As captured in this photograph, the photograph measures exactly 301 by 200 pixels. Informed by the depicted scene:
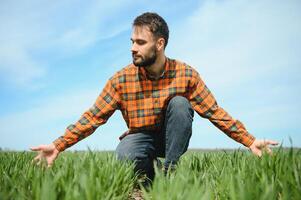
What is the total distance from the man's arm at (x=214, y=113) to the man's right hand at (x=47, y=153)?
4.13 feet

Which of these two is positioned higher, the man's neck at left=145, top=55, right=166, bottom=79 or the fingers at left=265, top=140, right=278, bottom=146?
the man's neck at left=145, top=55, right=166, bottom=79

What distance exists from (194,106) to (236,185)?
159cm

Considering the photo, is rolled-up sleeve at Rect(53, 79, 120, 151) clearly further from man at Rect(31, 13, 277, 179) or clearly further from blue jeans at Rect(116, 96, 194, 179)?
blue jeans at Rect(116, 96, 194, 179)

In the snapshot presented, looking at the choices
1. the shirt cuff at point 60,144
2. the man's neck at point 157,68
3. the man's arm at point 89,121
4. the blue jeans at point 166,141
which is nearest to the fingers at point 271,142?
the blue jeans at point 166,141

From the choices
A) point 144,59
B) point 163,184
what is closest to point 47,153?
point 144,59

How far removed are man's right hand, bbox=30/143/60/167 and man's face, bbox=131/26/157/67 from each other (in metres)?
0.96

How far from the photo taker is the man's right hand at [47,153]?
2842 millimetres

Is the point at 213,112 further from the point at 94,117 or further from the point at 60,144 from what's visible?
the point at 60,144

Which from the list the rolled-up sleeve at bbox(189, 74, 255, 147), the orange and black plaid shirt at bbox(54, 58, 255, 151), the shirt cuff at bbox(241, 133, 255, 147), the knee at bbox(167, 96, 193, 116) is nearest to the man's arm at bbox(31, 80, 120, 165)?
the orange and black plaid shirt at bbox(54, 58, 255, 151)

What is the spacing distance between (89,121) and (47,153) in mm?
478

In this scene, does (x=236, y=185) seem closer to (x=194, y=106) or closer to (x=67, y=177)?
(x=67, y=177)

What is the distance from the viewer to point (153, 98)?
3.35 metres

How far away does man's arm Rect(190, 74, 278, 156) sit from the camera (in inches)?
128

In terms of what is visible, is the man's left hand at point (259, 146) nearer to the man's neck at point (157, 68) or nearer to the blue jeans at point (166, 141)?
the blue jeans at point (166, 141)
